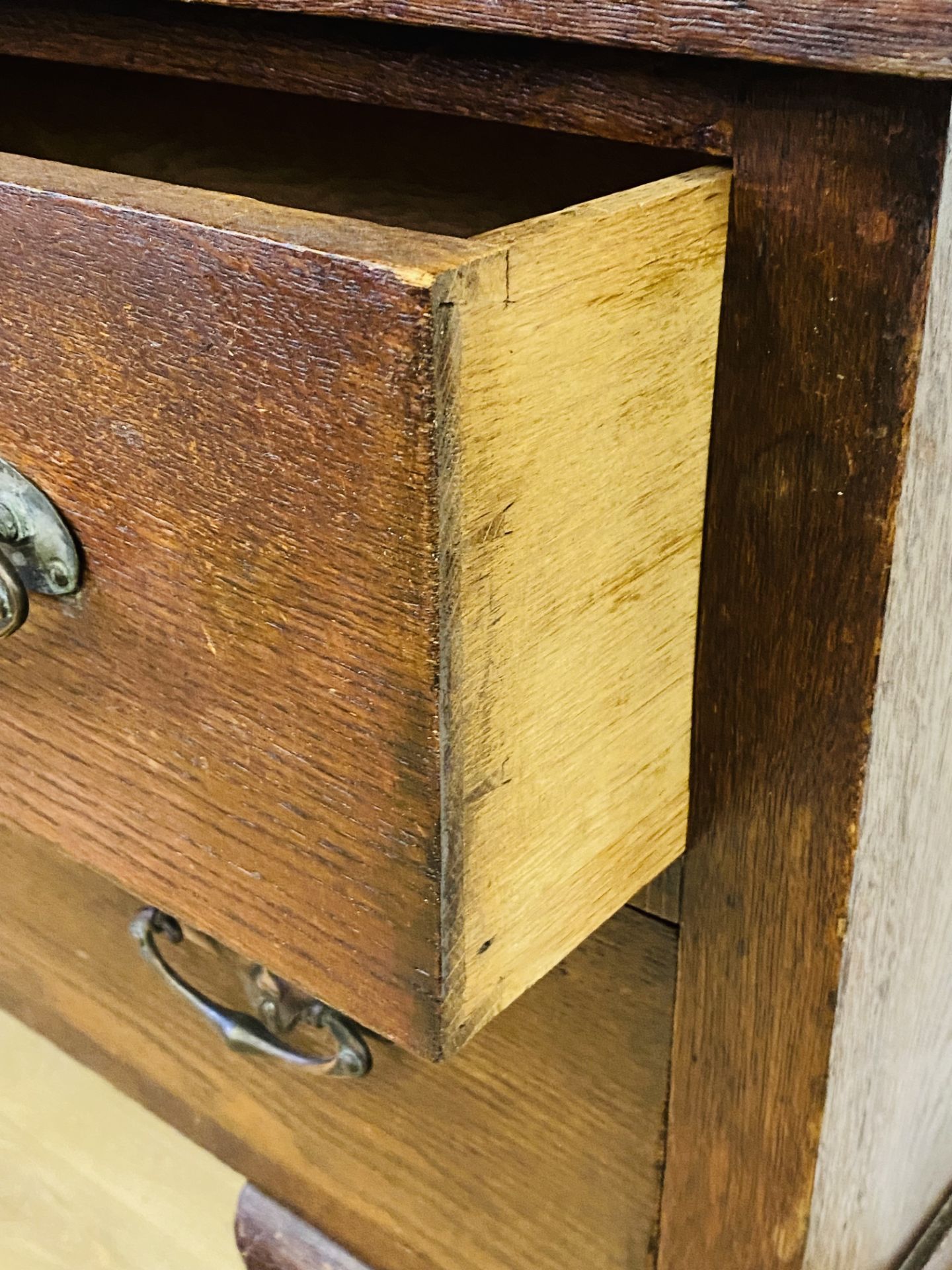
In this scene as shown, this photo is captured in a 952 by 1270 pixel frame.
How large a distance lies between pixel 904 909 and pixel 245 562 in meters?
0.28

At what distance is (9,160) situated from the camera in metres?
0.32

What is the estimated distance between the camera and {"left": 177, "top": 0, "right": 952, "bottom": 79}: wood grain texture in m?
0.28

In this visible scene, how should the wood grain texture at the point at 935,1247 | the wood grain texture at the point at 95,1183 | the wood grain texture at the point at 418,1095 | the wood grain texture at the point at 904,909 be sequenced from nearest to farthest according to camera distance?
1. the wood grain texture at the point at 904,909
2. the wood grain texture at the point at 418,1095
3. the wood grain texture at the point at 935,1247
4. the wood grain texture at the point at 95,1183

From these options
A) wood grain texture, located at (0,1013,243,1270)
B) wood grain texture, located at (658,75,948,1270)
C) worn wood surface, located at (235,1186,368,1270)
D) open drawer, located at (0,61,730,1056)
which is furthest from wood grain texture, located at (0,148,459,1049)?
wood grain texture, located at (0,1013,243,1270)

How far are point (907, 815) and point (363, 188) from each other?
31 centimetres

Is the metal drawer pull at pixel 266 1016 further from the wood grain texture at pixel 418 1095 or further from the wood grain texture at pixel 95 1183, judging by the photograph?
the wood grain texture at pixel 95 1183

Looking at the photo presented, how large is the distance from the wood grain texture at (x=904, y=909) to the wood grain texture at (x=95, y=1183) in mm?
390

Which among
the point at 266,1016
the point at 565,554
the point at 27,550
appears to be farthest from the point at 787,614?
the point at 266,1016

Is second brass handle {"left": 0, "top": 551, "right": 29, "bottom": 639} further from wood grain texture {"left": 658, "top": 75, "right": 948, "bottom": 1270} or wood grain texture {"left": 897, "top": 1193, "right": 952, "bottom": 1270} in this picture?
wood grain texture {"left": 897, "top": 1193, "right": 952, "bottom": 1270}

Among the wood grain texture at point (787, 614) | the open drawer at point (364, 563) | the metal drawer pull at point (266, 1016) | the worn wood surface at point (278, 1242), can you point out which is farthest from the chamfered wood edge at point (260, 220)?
the worn wood surface at point (278, 1242)

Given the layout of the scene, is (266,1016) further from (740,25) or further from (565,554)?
(740,25)

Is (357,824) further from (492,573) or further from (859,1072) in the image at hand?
(859,1072)

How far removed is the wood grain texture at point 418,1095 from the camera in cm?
49

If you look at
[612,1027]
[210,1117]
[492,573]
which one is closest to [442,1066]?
[612,1027]
